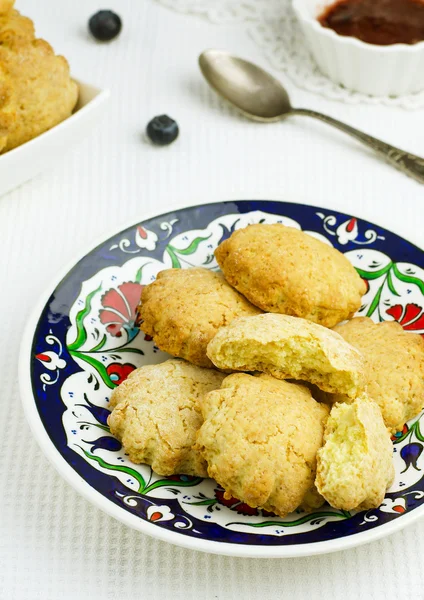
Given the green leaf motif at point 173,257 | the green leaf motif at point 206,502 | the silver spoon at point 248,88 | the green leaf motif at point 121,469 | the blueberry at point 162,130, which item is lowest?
the green leaf motif at point 206,502

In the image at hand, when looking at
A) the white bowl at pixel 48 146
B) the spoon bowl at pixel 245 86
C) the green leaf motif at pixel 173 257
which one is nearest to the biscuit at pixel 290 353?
the green leaf motif at pixel 173 257

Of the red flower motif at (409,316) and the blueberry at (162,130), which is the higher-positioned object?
the blueberry at (162,130)

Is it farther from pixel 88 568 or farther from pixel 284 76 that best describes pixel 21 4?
pixel 88 568

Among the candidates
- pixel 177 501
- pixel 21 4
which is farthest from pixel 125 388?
pixel 21 4

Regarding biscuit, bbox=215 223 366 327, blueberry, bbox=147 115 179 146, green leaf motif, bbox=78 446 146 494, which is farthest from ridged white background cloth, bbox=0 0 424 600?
biscuit, bbox=215 223 366 327

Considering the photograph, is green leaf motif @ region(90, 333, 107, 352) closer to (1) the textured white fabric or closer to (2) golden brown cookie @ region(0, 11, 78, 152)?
(2) golden brown cookie @ region(0, 11, 78, 152)

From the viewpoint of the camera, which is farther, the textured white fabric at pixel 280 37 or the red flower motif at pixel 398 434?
the textured white fabric at pixel 280 37

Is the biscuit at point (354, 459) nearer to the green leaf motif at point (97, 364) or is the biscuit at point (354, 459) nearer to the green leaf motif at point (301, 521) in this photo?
the green leaf motif at point (301, 521)
